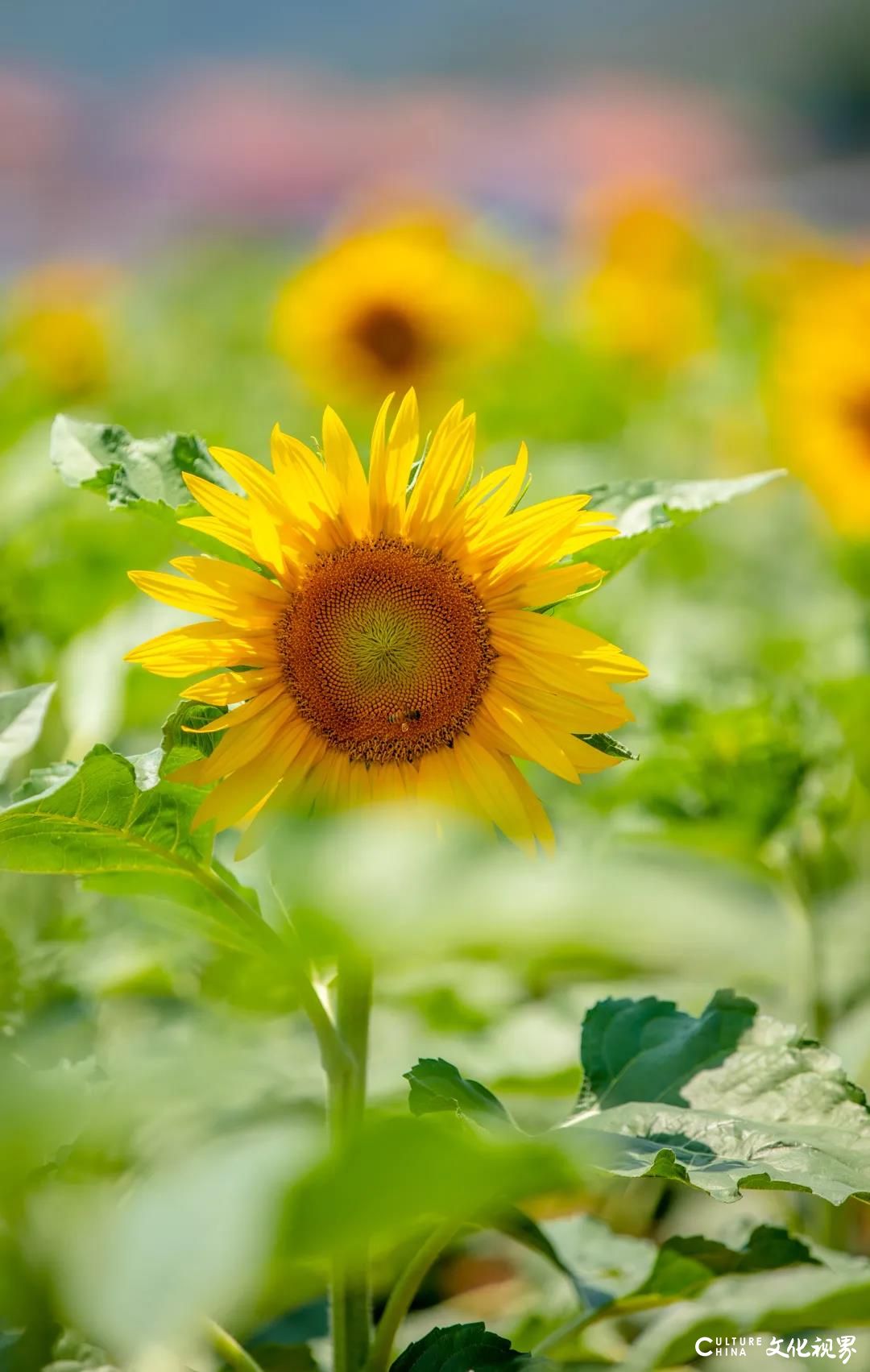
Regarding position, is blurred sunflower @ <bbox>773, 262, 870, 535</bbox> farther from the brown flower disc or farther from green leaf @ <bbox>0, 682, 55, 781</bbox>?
green leaf @ <bbox>0, 682, 55, 781</bbox>

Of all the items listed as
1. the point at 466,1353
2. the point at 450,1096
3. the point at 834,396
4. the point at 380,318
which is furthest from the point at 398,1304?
the point at 380,318

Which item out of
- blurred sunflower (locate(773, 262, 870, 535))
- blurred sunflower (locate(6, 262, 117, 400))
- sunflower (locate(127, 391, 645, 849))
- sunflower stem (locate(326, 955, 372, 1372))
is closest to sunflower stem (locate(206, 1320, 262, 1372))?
sunflower stem (locate(326, 955, 372, 1372))

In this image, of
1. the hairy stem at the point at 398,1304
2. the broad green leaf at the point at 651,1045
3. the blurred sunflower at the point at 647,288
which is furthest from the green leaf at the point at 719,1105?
the blurred sunflower at the point at 647,288

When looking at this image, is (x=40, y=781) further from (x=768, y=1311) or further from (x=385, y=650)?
(x=768, y=1311)

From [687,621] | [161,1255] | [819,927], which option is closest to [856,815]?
[819,927]

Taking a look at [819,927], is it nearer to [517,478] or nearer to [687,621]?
[687,621]

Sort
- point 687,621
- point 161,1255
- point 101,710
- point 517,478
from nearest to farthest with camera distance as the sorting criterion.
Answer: point 161,1255, point 517,478, point 101,710, point 687,621
